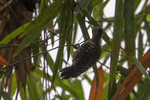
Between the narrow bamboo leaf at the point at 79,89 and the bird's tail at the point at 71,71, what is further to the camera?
the narrow bamboo leaf at the point at 79,89

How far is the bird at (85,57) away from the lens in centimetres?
61

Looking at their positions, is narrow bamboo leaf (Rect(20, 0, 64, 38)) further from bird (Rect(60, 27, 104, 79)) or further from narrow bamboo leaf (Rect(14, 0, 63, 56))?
bird (Rect(60, 27, 104, 79))

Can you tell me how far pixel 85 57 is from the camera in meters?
0.62

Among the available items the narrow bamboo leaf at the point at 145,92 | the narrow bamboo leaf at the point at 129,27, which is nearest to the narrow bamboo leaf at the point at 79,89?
the narrow bamboo leaf at the point at 145,92

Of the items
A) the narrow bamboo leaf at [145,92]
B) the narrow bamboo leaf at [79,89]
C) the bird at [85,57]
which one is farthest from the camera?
the narrow bamboo leaf at [79,89]

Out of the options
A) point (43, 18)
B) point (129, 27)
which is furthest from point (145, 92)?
point (43, 18)

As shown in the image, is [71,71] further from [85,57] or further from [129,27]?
[129,27]

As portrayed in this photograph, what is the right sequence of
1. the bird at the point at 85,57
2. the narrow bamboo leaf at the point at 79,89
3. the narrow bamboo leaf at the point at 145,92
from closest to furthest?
the bird at the point at 85,57 < the narrow bamboo leaf at the point at 145,92 < the narrow bamboo leaf at the point at 79,89

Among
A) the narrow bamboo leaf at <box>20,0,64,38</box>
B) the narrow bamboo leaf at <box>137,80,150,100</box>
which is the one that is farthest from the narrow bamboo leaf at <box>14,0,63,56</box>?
the narrow bamboo leaf at <box>137,80,150,100</box>

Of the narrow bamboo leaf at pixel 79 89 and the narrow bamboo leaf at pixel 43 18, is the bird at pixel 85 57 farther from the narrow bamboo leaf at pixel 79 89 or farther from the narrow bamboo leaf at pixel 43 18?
the narrow bamboo leaf at pixel 79 89

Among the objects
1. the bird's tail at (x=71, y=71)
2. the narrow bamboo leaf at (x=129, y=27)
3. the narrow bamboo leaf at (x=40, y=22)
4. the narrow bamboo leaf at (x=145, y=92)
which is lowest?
A: the narrow bamboo leaf at (x=145, y=92)

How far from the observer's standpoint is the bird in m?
0.61

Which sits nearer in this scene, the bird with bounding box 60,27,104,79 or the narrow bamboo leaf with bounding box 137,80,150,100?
the bird with bounding box 60,27,104,79

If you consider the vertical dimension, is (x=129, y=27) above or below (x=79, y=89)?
below
